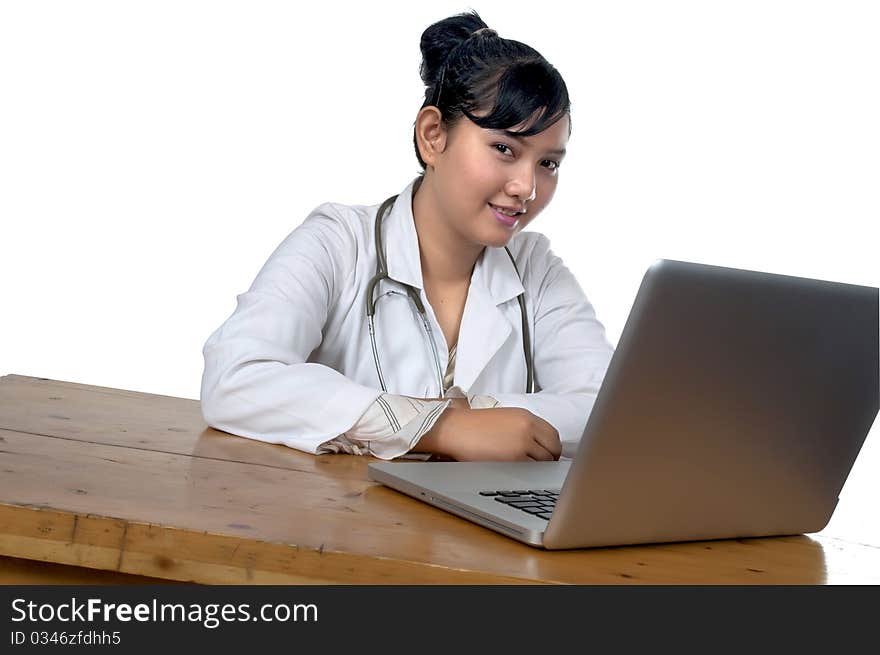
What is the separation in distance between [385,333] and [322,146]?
6.69ft

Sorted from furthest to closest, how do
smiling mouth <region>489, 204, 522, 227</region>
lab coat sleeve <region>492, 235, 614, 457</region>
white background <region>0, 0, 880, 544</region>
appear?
white background <region>0, 0, 880, 544</region>
smiling mouth <region>489, 204, 522, 227</region>
lab coat sleeve <region>492, 235, 614, 457</region>

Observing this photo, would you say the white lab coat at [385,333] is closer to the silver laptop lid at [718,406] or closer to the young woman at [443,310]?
the young woman at [443,310]

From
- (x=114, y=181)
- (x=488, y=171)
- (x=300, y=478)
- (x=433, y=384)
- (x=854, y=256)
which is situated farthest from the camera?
(x=854, y=256)

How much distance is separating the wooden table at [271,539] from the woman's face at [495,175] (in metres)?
0.60

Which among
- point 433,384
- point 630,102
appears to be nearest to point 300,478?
point 433,384

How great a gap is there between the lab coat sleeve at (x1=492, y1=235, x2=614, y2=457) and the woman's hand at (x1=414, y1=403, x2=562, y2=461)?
166 millimetres

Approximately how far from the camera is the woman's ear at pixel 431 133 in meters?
1.79

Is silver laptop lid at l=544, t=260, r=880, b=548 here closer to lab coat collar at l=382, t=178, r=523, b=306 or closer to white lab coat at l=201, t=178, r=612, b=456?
white lab coat at l=201, t=178, r=612, b=456

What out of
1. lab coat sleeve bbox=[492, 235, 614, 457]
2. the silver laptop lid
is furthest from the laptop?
lab coat sleeve bbox=[492, 235, 614, 457]

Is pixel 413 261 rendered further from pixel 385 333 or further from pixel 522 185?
pixel 522 185

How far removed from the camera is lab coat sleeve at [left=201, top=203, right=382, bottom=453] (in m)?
1.39

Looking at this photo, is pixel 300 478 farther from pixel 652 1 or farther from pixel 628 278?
pixel 652 1

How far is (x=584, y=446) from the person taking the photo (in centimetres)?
88

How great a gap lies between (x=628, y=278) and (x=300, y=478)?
2.78 meters
